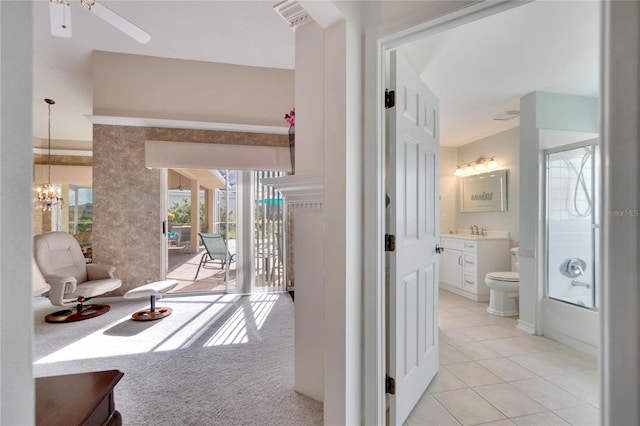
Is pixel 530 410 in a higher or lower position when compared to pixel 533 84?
lower

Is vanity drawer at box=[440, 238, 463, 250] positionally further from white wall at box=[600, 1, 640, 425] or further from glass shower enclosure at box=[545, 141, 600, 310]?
white wall at box=[600, 1, 640, 425]

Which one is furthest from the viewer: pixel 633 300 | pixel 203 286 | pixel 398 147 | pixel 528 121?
pixel 203 286

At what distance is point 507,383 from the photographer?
6.70 feet

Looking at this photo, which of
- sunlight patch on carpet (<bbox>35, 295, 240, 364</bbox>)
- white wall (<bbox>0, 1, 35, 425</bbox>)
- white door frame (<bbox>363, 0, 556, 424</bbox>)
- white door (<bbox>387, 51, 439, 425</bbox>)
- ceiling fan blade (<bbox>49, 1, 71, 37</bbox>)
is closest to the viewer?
white wall (<bbox>0, 1, 35, 425</bbox>)

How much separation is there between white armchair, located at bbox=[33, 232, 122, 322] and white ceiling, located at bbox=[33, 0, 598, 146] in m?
2.32

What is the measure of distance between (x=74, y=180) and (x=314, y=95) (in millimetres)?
6989

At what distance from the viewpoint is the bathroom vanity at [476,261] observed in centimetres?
401

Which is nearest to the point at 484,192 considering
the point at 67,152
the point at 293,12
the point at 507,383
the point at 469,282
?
the point at 469,282

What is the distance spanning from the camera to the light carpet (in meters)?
1.72

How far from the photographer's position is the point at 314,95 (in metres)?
1.78

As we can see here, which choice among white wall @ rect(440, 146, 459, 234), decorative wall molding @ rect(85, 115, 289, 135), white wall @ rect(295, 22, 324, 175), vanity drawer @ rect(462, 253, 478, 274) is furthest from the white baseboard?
decorative wall molding @ rect(85, 115, 289, 135)

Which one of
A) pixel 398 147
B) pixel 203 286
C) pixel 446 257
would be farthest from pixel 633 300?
pixel 203 286

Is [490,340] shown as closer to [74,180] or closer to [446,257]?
[446,257]

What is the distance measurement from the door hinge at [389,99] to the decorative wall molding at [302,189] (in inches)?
20.2
